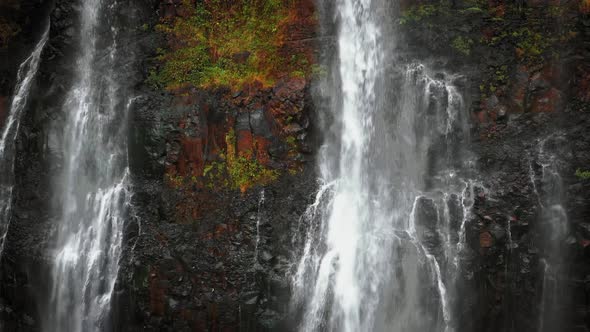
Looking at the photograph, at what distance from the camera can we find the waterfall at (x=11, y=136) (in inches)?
449

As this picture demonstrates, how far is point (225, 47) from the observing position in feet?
36.5

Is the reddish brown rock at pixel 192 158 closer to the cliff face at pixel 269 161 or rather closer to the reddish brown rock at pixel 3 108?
the cliff face at pixel 269 161

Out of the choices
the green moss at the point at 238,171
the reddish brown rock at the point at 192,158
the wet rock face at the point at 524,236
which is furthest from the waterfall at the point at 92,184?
the wet rock face at the point at 524,236

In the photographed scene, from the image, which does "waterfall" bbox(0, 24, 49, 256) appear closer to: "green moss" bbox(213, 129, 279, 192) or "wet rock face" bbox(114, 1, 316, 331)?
"wet rock face" bbox(114, 1, 316, 331)

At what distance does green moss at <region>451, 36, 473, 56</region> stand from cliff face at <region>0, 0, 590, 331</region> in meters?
0.03

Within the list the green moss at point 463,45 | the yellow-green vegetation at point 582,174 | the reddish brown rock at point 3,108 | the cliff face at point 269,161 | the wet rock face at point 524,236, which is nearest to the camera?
the wet rock face at point 524,236

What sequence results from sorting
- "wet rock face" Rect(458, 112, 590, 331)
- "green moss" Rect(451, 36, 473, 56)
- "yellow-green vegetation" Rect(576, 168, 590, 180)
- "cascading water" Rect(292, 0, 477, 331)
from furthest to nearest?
"green moss" Rect(451, 36, 473, 56), "cascading water" Rect(292, 0, 477, 331), "yellow-green vegetation" Rect(576, 168, 590, 180), "wet rock face" Rect(458, 112, 590, 331)

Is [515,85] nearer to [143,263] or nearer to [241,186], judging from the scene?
[241,186]

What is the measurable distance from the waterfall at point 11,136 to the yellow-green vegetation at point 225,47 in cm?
364

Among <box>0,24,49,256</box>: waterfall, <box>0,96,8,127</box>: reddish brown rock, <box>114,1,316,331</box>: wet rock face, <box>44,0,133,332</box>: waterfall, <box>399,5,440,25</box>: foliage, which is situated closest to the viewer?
<box>114,1,316,331</box>: wet rock face

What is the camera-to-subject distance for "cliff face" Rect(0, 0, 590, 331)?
902 centimetres

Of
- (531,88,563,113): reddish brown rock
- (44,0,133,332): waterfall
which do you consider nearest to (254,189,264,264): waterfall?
(44,0,133,332): waterfall

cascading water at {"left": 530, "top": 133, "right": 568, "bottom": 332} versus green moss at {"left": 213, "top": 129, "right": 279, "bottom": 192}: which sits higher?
green moss at {"left": 213, "top": 129, "right": 279, "bottom": 192}

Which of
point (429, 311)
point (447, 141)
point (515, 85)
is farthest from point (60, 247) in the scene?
point (515, 85)
